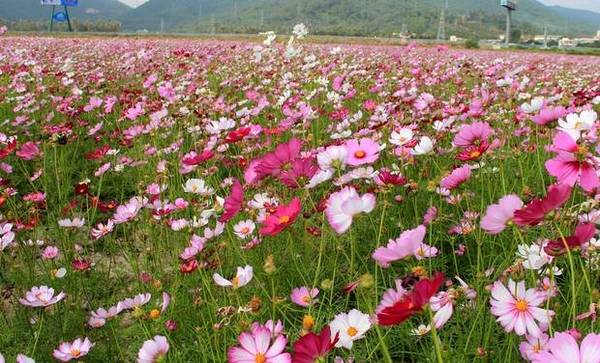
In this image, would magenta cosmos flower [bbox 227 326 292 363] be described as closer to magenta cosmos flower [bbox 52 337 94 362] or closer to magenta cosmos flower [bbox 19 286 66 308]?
magenta cosmos flower [bbox 52 337 94 362]

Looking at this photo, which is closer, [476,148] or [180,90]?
[476,148]

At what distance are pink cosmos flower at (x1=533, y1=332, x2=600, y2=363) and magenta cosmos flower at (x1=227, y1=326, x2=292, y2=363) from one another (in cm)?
35

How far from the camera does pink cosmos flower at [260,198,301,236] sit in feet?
3.16

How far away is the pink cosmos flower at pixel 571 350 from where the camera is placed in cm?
60

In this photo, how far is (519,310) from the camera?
→ 33.0 inches

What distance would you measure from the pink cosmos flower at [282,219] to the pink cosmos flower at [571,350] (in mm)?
473

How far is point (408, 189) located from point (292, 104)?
5.28 feet

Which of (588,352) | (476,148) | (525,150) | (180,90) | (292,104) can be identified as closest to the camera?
(588,352)

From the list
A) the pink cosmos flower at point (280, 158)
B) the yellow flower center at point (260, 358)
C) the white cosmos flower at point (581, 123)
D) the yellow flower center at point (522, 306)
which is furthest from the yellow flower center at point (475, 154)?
the yellow flower center at point (260, 358)

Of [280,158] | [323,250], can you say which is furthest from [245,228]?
[280,158]

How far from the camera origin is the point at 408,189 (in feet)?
5.91

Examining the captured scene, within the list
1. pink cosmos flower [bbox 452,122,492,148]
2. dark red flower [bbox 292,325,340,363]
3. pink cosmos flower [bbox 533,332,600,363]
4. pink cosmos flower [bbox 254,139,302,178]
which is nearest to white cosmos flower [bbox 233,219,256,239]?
pink cosmos flower [bbox 254,139,302,178]

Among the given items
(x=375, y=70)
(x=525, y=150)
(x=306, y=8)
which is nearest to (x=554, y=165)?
(x=525, y=150)

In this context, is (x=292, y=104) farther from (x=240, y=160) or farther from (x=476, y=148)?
(x=476, y=148)
